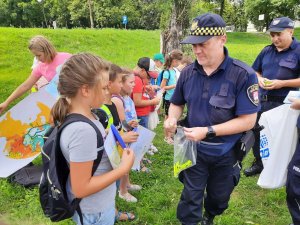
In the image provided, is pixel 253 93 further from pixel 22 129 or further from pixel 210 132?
pixel 22 129

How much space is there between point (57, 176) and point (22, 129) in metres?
2.67

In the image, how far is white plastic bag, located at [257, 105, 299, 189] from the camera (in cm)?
338

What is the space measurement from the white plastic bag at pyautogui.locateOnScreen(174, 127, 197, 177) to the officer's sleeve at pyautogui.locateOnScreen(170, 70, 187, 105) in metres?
0.30

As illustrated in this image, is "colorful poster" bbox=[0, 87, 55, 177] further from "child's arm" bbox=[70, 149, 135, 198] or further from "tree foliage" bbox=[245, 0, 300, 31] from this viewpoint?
"tree foliage" bbox=[245, 0, 300, 31]

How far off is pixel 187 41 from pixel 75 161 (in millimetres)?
1297

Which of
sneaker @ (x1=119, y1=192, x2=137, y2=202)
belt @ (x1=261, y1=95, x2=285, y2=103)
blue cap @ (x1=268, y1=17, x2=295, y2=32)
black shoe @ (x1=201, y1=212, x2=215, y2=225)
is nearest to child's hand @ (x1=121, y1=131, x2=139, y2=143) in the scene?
black shoe @ (x1=201, y1=212, x2=215, y2=225)

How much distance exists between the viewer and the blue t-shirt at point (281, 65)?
4.04 metres

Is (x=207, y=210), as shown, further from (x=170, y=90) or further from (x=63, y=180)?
(x=170, y=90)

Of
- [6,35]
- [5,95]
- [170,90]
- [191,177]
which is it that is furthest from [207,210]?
[6,35]

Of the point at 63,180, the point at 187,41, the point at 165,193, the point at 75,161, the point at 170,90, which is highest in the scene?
the point at 187,41

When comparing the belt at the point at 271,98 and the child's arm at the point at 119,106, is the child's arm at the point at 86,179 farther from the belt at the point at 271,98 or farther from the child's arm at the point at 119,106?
the belt at the point at 271,98

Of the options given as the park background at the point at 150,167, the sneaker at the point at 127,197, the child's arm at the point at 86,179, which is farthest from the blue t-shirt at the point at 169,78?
the child's arm at the point at 86,179

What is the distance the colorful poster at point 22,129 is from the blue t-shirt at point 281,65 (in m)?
2.81

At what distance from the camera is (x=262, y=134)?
3.70m
